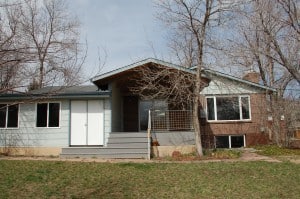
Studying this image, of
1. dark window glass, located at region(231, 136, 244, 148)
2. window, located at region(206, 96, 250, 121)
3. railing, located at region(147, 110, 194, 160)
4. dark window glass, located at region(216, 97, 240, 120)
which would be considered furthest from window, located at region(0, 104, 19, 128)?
dark window glass, located at region(231, 136, 244, 148)

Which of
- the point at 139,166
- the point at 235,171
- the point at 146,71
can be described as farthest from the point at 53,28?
the point at 235,171

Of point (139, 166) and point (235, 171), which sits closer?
point (235, 171)

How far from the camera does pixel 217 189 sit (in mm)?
9898

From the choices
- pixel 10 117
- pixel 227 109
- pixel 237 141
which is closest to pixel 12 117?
pixel 10 117

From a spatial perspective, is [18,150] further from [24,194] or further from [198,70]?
[198,70]

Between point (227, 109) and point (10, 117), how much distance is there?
12.6 meters

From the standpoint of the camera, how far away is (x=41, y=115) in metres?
17.8

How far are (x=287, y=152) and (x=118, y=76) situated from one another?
370 inches

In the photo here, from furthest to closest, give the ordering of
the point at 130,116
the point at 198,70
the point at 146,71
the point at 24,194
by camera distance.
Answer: the point at 130,116
the point at 146,71
the point at 198,70
the point at 24,194

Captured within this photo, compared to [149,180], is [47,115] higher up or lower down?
higher up

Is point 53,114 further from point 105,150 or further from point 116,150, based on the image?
point 116,150

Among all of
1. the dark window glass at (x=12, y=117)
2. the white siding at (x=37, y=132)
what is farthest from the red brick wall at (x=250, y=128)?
the dark window glass at (x=12, y=117)

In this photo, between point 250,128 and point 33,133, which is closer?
point 33,133

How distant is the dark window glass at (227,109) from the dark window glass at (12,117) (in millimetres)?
11738
